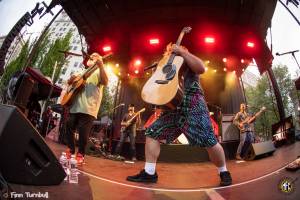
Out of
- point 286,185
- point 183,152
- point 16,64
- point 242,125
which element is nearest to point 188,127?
point 183,152

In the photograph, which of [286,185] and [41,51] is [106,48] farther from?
[286,185]

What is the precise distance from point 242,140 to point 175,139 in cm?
36

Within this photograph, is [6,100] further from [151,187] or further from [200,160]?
[200,160]

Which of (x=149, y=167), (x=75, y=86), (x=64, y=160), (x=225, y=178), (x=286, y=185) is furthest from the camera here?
(x=75, y=86)

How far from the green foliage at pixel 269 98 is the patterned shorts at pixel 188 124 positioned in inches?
7.8

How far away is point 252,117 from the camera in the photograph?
74 centimetres

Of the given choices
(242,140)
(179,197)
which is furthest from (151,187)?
(242,140)

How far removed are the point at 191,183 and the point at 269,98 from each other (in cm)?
36

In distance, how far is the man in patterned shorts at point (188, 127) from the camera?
82cm

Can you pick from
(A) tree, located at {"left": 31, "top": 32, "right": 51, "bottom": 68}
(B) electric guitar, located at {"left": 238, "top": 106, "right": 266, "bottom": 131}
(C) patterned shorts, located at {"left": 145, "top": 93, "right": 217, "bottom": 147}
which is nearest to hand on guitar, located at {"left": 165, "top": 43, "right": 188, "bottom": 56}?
(C) patterned shorts, located at {"left": 145, "top": 93, "right": 217, "bottom": 147}

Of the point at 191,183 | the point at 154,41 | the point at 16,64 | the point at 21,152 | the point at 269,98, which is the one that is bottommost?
the point at 191,183

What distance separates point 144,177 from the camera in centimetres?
84

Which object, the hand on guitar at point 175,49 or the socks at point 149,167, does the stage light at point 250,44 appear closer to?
the hand on guitar at point 175,49

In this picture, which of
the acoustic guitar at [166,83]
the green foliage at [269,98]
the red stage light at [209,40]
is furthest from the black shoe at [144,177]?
the red stage light at [209,40]
